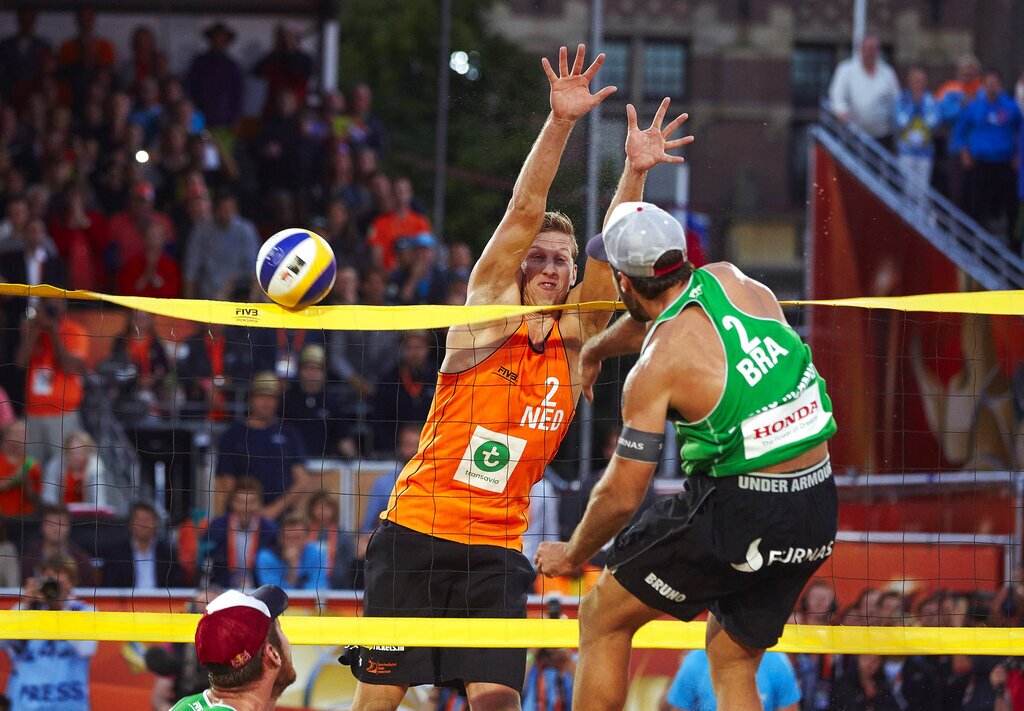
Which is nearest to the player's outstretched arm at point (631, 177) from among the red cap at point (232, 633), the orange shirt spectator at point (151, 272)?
the red cap at point (232, 633)

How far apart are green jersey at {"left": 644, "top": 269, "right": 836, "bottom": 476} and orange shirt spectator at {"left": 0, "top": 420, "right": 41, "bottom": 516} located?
6.54 m

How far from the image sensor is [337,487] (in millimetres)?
9453

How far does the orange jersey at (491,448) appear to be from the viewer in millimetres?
5668

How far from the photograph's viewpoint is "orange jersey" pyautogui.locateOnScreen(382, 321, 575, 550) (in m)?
5.67

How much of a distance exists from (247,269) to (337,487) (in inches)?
155

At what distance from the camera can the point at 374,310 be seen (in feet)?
19.3

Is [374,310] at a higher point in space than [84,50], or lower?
lower

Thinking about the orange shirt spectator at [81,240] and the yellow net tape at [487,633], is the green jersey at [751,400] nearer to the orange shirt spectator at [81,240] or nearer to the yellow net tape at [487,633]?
the yellow net tape at [487,633]

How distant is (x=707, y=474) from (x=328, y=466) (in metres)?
5.27

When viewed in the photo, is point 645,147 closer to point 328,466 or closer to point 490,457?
point 490,457

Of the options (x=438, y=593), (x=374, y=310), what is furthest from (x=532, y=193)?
(x=438, y=593)

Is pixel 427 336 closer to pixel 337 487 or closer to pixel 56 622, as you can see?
pixel 337 487

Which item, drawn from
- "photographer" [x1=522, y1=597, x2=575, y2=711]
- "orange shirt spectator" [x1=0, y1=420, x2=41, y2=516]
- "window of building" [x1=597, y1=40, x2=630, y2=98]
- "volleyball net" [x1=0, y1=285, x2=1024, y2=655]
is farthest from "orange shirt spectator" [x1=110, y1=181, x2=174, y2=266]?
"window of building" [x1=597, y1=40, x2=630, y2=98]

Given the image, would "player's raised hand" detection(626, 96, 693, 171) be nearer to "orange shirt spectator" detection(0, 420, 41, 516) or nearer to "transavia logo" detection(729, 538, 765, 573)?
"transavia logo" detection(729, 538, 765, 573)
